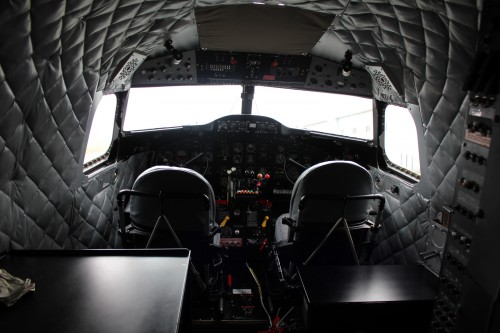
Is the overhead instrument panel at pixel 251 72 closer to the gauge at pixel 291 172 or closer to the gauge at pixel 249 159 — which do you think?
the gauge at pixel 249 159

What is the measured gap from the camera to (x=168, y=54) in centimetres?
376

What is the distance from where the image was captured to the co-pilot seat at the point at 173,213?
2.32 meters

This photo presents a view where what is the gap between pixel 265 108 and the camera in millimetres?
4430

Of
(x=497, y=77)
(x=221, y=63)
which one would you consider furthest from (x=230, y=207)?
(x=497, y=77)

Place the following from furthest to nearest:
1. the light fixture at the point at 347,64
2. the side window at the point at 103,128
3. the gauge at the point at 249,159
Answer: the gauge at the point at 249,159 → the light fixture at the point at 347,64 → the side window at the point at 103,128

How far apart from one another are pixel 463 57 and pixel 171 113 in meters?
3.16

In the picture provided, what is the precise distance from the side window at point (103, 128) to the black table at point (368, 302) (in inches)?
85.9

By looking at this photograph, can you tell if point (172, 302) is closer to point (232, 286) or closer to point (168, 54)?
point (232, 286)

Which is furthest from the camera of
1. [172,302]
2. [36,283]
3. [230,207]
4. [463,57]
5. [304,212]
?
[230,207]

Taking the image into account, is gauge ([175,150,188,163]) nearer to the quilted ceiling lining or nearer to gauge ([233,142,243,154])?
gauge ([233,142,243,154])

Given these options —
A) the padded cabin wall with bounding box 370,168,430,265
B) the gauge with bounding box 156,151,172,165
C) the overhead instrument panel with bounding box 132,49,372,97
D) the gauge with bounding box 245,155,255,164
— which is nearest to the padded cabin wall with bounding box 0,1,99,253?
the overhead instrument panel with bounding box 132,49,372,97

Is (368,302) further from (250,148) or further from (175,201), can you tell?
(250,148)

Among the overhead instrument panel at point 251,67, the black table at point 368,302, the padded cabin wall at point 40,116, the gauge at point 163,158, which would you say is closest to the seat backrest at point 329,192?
the black table at point 368,302

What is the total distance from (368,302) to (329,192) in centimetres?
80
